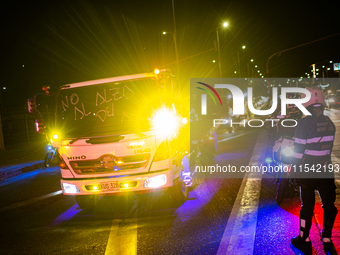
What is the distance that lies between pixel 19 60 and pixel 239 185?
2343 cm

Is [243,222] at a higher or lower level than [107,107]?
lower

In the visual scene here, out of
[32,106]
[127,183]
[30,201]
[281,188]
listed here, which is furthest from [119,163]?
[30,201]

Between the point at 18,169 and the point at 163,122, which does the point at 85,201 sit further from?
the point at 18,169

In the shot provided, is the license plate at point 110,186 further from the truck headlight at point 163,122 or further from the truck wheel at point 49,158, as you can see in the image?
the truck wheel at point 49,158

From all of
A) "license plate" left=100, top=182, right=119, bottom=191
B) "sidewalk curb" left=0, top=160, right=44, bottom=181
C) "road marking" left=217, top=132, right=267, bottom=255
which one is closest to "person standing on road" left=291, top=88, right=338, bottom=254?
"road marking" left=217, top=132, right=267, bottom=255

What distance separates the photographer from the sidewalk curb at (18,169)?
10523mm

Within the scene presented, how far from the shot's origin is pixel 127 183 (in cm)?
540

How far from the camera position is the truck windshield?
18.9ft

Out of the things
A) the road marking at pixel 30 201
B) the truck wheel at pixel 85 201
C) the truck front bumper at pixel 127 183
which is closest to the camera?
the truck front bumper at pixel 127 183

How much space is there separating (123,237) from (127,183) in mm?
1028

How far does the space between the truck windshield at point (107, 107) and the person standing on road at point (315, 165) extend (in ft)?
8.61

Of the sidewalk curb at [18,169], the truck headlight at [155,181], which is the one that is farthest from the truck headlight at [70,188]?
the sidewalk curb at [18,169]

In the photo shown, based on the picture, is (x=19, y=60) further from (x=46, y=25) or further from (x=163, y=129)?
(x=163, y=129)

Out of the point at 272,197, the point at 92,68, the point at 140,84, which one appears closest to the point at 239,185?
the point at 272,197
